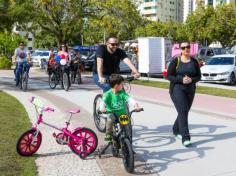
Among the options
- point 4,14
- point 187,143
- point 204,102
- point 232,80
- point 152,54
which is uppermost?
point 4,14

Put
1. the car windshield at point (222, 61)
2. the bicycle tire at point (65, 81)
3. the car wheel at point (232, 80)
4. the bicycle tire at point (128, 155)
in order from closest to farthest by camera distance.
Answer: the bicycle tire at point (128, 155), the bicycle tire at point (65, 81), the car wheel at point (232, 80), the car windshield at point (222, 61)

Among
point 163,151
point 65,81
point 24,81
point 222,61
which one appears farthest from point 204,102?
point 222,61

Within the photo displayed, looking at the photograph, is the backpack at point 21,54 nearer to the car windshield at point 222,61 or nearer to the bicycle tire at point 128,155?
the car windshield at point 222,61

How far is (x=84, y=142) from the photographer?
705 centimetres

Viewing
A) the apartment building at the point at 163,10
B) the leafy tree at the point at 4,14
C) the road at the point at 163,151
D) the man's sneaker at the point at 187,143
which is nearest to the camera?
the road at the point at 163,151

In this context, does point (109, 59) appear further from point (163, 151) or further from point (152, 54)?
point (152, 54)

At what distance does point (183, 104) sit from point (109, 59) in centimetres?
142

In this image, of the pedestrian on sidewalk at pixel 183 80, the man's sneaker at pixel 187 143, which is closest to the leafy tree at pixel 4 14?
the pedestrian on sidewalk at pixel 183 80

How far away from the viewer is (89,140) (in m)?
7.11

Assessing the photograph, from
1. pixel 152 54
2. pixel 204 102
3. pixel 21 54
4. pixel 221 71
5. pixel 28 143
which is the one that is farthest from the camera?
pixel 152 54

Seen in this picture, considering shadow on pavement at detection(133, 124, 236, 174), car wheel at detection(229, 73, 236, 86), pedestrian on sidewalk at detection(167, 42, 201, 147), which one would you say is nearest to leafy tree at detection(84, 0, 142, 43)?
car wheel at detection(229, 73, 236, 86)

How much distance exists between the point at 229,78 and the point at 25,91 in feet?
35.0

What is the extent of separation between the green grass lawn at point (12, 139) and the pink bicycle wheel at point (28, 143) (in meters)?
0.12

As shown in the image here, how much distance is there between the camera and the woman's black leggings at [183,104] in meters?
7.91
